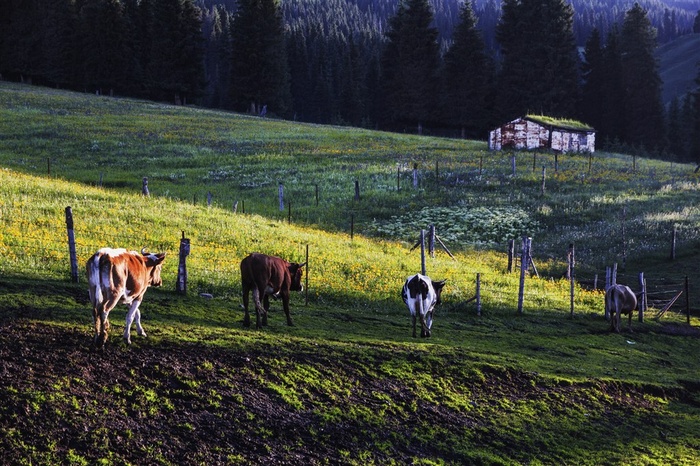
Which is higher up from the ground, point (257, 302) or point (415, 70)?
point (415, 70)

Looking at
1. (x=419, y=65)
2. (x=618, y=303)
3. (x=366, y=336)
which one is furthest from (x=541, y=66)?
(x=366, y=336)

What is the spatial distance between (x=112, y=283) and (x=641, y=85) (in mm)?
90126

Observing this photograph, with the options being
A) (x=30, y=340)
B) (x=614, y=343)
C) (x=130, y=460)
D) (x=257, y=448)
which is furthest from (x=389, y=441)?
(x=614, y=343)

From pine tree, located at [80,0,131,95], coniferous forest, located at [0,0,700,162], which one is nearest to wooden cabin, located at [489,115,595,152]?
coniferous forest, located at [0,0,700,162]

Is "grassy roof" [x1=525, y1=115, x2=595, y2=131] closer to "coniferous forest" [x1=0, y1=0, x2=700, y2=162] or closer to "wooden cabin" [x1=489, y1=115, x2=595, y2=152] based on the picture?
"wooden cabin" [x1=489, y1=115, x2=595, y2=152]

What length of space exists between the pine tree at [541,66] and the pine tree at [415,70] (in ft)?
31.3

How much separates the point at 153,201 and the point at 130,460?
73.9 feet

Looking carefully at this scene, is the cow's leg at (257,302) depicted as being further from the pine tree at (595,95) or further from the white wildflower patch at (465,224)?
the pine tree at (595,95)

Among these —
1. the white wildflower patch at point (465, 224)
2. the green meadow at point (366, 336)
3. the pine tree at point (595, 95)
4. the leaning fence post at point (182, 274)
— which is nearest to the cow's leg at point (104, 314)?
the green meadow at point (366, 336)

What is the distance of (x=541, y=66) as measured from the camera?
8525 centimetres

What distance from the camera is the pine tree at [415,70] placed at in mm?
91562

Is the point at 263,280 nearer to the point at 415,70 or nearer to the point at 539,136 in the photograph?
the point at 539,136

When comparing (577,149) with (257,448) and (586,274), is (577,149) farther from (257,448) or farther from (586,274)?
(257,448)

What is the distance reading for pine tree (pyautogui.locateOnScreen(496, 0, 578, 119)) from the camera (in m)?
85.1
